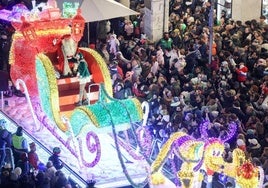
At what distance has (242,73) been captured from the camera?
21.9 m

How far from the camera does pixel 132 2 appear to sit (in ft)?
97.4

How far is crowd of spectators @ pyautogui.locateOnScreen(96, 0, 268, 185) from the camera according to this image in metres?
18.6

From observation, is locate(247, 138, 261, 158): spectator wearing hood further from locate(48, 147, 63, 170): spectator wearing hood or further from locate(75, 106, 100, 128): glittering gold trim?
locate(48, 147, 63, 170): spectator wearing hood

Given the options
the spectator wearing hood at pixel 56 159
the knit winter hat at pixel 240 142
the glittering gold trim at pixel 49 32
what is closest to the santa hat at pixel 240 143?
the knit winter hat at pixel 240 142

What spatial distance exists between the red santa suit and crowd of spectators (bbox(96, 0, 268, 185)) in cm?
3

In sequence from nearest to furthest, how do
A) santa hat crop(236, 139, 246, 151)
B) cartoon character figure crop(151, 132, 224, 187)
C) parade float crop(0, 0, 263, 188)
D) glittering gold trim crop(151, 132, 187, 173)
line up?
cartoon character figure crop(151, 132, 224, 187), parade float crop(0, 0, 263, 188), glittering gold trim crop(151, 132, 187, 173), santa hat crop(236, 139, 246, 151)

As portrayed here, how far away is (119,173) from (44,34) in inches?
163

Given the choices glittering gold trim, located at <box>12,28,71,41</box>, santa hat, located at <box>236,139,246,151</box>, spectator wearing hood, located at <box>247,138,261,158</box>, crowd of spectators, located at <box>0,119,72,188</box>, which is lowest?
crowd of spectators, located at <box>0,119,72,188</box>

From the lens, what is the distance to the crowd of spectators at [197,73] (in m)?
18.6

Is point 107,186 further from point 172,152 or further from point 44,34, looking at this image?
point 44,34

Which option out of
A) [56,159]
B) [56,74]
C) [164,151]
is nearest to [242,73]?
[56,74]

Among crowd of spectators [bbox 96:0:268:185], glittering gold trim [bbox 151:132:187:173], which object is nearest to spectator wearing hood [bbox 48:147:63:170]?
glittering gold trim [bbox 151:132:187:173]

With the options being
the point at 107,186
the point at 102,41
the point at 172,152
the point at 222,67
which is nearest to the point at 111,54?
the point at 102,41

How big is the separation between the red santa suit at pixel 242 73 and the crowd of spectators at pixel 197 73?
0.03 m
